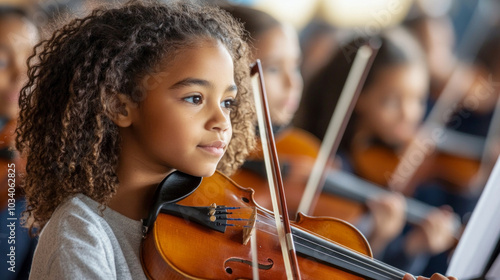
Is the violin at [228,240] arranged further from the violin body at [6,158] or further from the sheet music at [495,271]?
the sheet music at [495,271]

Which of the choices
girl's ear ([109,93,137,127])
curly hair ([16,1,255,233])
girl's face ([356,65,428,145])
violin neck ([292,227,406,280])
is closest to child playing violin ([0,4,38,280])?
curly hair ([16,1,255,233])

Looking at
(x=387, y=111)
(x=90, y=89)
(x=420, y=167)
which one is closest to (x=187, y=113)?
(x=90, y=89)

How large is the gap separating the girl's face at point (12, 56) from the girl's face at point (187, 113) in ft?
1.14

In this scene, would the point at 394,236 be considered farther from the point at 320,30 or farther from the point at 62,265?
the point at 62,265

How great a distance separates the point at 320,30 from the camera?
1.43 m

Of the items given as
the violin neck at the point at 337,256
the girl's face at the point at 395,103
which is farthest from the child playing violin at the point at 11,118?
the girl's face at the point at 395,103

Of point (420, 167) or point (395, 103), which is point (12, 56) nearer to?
point (395, 103)

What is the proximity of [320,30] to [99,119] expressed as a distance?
31.9 inches

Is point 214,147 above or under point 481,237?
above

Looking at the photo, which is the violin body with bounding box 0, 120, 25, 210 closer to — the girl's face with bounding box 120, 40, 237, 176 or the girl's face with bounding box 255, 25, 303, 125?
the girl's face with bounding box 120, 40, 237, 176

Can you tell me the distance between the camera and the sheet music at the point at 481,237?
1450 mm

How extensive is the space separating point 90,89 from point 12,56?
13.1 inches

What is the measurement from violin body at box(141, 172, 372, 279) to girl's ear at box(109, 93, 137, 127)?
0.14 metres

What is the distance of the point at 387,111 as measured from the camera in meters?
1.52
